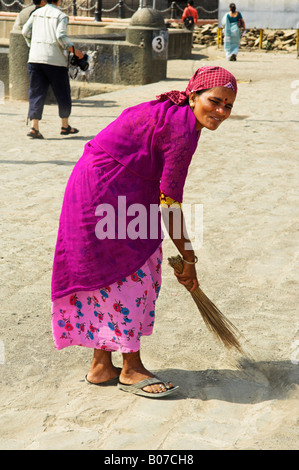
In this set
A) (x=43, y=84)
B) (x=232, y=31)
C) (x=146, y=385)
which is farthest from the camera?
(x=232, y=31)

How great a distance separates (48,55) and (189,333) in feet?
19.0

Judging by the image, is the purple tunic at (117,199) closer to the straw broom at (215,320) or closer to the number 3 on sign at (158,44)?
the straw broom at (215,320)

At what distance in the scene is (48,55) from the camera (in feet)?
28.8

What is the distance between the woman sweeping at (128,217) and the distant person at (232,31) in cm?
1741

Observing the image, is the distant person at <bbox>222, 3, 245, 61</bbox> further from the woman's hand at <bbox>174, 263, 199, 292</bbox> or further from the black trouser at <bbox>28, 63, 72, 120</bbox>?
the woman's hand at <bbox>174, 263, 199, 292</bbox>

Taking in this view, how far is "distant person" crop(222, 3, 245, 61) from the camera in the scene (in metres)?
19.7

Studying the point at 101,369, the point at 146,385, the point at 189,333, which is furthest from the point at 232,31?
the point at 146,385

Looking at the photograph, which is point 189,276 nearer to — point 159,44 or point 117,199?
point 117,199

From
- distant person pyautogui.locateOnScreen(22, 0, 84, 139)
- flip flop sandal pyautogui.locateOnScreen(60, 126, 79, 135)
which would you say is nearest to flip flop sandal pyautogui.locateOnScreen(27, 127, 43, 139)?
distant person pyautogui.locateOnScreen(22, 0, 84, 139)

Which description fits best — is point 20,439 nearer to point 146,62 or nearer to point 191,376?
point 191,376

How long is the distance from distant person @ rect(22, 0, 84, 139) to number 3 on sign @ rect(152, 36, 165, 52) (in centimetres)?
515

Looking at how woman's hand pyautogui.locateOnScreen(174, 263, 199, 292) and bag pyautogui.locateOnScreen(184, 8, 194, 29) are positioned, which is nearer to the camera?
woman's hand pyautogui.locateOnScreen(174, 263, 199, 292)

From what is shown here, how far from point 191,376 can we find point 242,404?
0.35m
